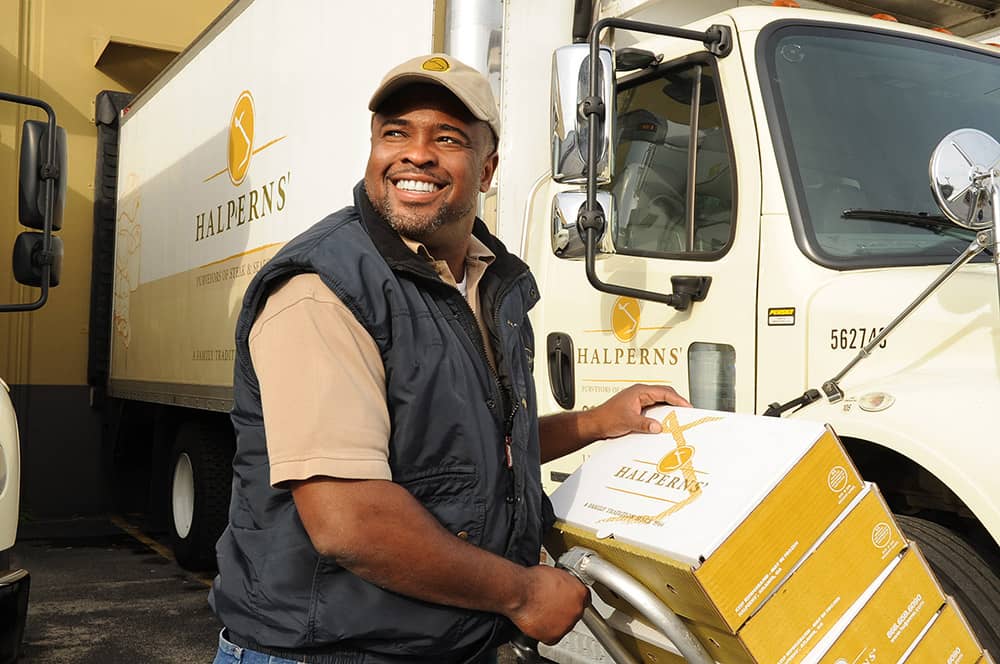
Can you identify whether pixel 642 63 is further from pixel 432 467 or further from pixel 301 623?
pixel 301 623

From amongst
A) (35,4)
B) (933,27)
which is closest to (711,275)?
(933,27)

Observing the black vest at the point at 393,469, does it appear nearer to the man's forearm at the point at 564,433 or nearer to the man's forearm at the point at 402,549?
the man's forearm at the point at 402,549

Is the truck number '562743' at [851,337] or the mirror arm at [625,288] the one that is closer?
the truck number '562743' at [851,337]

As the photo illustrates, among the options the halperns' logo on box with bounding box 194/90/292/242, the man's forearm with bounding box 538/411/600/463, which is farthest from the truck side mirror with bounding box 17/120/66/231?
the man's forearm with bounding box 538/411/600/463

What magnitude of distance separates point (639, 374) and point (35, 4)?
7.68m

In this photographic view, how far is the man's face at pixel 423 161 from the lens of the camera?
2.04m

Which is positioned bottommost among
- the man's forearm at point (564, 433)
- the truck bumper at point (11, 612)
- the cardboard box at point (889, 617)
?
the truck bumper at point (11, 612)

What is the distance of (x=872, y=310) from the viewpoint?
309 cm

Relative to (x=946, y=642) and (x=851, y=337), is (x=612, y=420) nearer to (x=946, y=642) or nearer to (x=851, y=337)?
(x=946, y=642)

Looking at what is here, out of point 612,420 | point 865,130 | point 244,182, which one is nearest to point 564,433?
point 612,420

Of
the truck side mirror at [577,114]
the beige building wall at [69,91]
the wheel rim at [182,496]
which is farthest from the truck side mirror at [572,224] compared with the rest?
the beige building wall at [69,91]

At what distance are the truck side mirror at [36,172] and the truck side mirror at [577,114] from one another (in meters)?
2.78

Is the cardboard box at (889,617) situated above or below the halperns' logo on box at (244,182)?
below

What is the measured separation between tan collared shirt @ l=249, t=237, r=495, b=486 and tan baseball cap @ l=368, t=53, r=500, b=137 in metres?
0.41
